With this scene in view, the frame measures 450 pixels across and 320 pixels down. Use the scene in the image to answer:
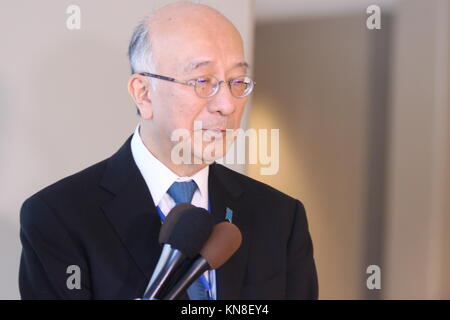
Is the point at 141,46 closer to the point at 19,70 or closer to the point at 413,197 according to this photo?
the point at 19,70

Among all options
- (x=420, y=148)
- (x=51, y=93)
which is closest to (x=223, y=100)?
(x=51, y=93)

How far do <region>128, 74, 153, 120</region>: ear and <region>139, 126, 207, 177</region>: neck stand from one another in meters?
0.05

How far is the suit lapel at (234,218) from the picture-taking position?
3.61 ft

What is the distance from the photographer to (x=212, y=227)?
899 millimetres

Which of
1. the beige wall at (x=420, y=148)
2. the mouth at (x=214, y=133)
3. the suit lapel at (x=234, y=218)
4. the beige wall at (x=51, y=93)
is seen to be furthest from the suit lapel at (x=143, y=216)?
the beige wall at (x=420, y=148)

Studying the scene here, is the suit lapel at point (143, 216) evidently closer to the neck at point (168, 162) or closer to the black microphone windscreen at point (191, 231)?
the neck at point (168, 162)

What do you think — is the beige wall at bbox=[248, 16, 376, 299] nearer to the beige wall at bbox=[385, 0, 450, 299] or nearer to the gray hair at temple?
the beige wall at bbox=[385, 0, 450, 299]

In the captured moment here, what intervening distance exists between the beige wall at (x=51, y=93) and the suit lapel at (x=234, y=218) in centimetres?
35

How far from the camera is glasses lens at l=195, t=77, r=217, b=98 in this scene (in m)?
1.08

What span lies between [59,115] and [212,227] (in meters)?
0.63

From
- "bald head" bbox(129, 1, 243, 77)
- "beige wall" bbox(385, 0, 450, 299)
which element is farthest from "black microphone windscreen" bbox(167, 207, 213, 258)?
"beige wall" bbox(385, 0, 450, 299)

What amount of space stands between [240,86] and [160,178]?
0.74 feet

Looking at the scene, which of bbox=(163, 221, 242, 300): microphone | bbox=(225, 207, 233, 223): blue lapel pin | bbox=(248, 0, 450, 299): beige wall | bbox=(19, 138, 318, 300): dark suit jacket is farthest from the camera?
bbox=(248, 0, 450, 299): beige wall

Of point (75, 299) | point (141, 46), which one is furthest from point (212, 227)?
point (141, 46)
